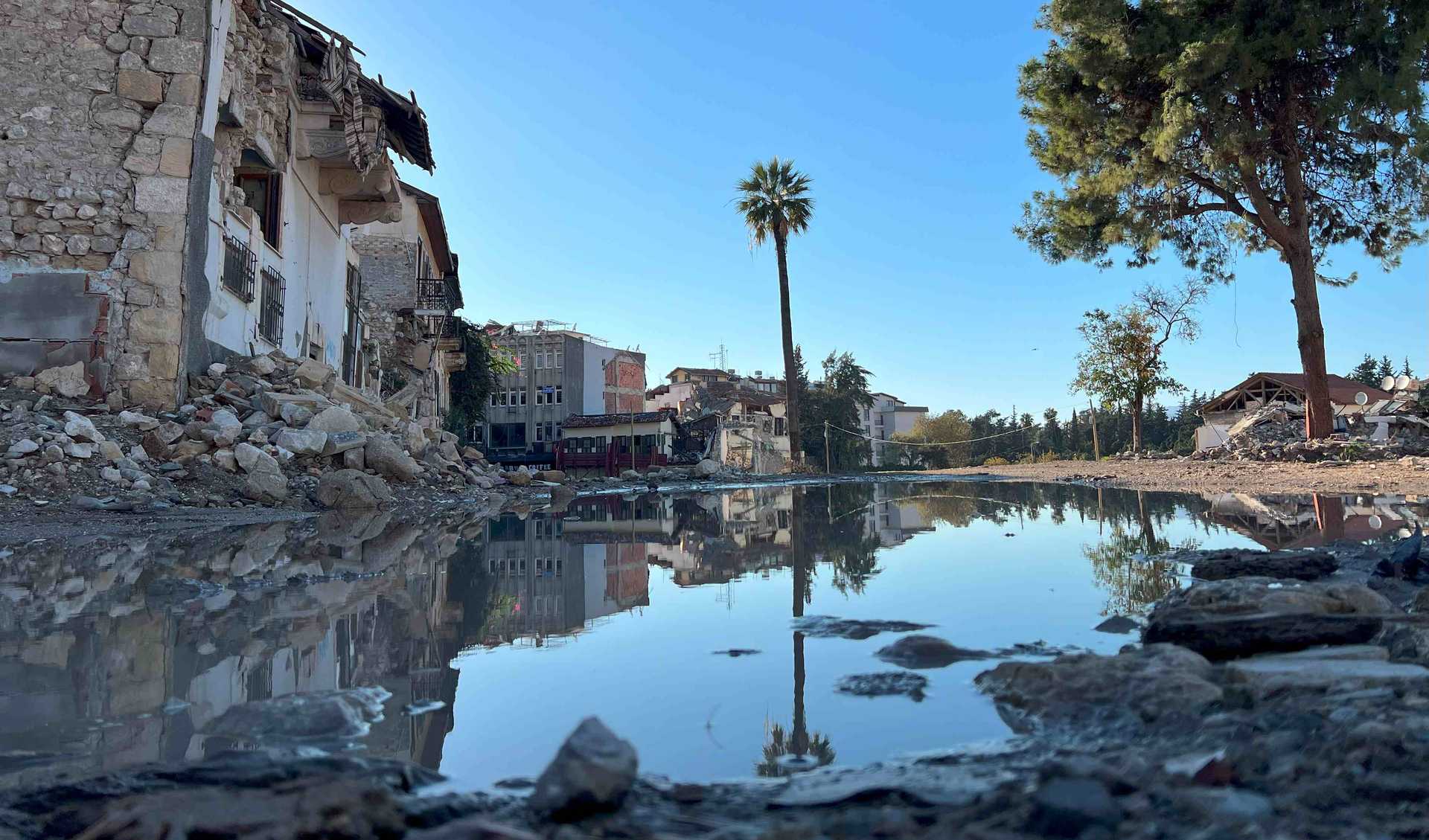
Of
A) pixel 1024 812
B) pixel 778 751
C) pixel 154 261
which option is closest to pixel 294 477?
pixel 154 261

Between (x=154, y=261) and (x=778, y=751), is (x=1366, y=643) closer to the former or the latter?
(x=778, y=751)

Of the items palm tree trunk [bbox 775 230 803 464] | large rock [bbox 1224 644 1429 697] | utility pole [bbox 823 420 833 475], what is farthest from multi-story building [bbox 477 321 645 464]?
large rock [bbox 1224 644 1429 697]

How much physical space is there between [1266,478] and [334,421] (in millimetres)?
13987

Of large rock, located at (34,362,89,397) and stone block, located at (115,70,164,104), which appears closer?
large rock, located at (34,362,89,397)

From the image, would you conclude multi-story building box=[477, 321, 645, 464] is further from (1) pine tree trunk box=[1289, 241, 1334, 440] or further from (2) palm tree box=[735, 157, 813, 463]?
(1) pine tree trunk box=[1289, 241, 1334, 440]

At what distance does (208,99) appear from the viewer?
10969mm

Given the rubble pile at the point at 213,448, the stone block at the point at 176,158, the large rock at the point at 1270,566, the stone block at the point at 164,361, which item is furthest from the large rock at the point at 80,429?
the large rock at the point at 1270,566

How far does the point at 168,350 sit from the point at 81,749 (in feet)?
31.4

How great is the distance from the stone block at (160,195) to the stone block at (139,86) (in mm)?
942

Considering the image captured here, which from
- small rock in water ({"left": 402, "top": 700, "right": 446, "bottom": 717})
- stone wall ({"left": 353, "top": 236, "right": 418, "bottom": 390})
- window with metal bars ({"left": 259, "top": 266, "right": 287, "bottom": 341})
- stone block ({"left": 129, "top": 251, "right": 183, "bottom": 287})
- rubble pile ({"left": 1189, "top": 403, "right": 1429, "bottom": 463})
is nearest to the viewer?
small rock in water ({"left": 402, "top": 700, "right": 446, "bottom": 717})

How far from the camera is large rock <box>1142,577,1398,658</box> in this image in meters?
2.51

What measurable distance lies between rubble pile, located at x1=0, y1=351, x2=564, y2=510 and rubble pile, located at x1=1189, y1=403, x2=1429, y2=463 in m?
16.4

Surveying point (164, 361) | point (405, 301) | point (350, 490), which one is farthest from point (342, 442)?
point (405, 301)

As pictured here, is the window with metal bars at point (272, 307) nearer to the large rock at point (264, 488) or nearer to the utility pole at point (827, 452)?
the large rock at point (264, 488)
